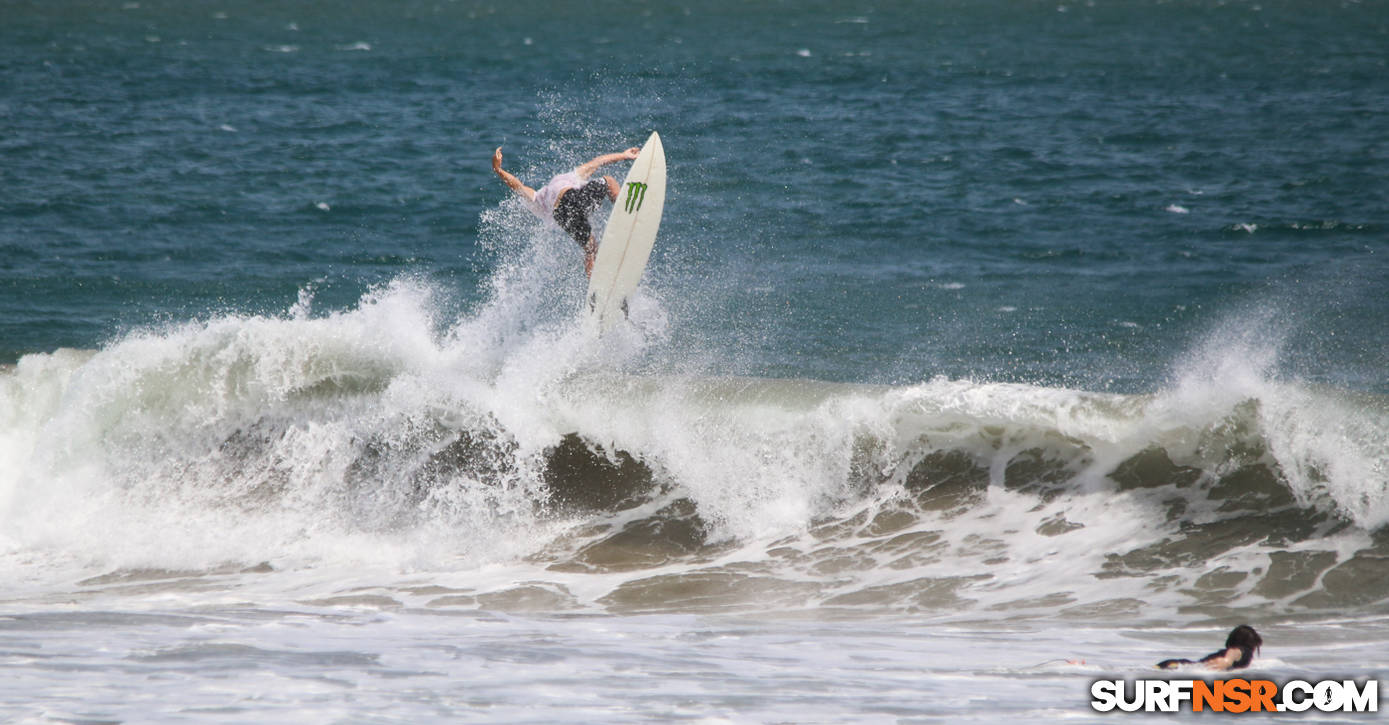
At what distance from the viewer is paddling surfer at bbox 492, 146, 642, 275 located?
35.5 feet

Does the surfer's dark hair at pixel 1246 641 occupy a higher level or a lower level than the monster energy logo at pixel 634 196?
lower

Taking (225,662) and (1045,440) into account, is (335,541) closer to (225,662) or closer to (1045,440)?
(225,662)

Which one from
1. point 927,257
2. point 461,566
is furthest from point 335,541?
point 927,257

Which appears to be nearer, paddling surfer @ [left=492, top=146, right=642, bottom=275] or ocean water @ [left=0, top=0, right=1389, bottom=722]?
ocean water @ [left=0, top=0, right=1389, bottom=722]

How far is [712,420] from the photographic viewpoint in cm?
1000

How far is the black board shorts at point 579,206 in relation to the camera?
10.9 metres

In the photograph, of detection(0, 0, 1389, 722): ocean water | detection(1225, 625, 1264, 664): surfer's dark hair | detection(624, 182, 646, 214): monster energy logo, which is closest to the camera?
detection(1225, 625, 1264, 664): surfer's dark hair

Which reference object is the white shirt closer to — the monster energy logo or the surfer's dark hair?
the monster energy logo

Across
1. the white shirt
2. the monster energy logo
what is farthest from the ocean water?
the monster energy logo

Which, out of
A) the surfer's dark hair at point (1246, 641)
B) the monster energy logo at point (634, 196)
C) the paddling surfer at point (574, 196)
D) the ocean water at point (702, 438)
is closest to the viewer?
the surfer's dark hair at point (1246, 641)

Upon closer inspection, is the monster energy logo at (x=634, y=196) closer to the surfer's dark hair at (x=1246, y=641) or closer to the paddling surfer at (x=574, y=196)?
the paddling surfer at (x=574, y=196)

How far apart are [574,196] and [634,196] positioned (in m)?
0.56

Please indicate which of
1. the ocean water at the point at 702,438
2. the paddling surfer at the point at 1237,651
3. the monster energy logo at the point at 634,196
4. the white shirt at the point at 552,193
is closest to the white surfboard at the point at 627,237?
the monster energy logo at the point at 634,196

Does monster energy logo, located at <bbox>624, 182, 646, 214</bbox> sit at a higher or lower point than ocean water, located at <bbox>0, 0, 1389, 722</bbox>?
higher
